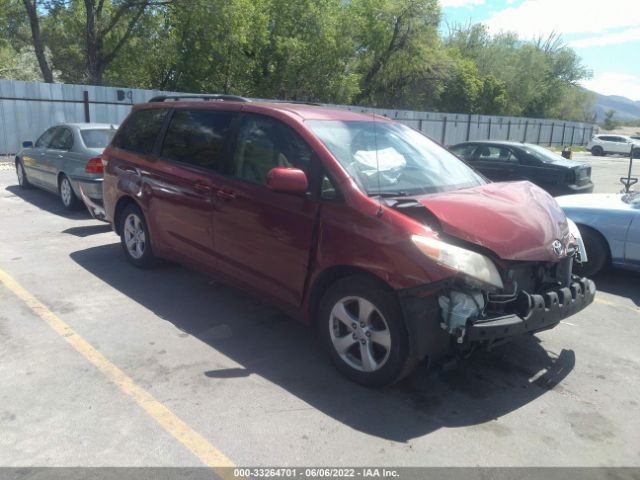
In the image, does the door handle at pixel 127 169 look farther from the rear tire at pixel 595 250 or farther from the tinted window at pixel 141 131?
the rear tire at pixel 595 250

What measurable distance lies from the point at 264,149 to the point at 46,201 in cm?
714

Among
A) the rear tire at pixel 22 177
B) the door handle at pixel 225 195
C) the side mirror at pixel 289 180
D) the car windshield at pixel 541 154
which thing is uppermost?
the side mirror at pixel 289 180

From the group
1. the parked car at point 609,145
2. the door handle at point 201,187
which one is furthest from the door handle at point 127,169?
the parked car at point 609,145

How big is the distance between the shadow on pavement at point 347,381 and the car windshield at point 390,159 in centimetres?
135

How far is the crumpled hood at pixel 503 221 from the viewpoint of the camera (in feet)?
11.6

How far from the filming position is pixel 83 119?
19125 millimetres

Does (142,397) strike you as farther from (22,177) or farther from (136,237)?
(22,177)

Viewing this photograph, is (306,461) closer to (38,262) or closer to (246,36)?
(38,262)

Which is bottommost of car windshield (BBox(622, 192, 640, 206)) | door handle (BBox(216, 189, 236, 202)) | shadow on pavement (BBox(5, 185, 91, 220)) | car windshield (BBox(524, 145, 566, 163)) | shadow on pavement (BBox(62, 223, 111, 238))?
shadow on pavement (BBox(62, 223, 111, 238))

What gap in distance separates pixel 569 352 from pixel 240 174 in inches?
119

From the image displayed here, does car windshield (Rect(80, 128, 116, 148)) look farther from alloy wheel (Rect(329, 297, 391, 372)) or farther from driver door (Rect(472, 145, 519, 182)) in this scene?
driver door (Rect(472, 145, 519, 182))

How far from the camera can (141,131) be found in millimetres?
5934

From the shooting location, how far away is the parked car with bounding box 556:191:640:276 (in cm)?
614

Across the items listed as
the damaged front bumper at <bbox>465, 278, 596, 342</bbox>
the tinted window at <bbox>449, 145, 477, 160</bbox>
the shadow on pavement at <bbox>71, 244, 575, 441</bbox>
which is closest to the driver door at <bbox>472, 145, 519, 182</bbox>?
the tinted window at <bbox>449, 145, 477, 160</bbox>
